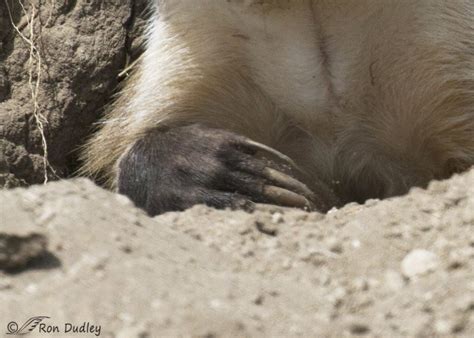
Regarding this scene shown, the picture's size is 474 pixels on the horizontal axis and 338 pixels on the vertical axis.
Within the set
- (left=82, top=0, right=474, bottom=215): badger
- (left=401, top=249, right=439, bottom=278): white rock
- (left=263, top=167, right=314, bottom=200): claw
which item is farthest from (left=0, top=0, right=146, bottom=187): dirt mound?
(left=401, top=249, right=439, bottom=278): white rock

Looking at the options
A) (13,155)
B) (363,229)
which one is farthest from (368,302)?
(13,155)

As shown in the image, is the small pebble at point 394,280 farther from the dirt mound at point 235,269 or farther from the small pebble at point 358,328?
the small pebble at point 358,328

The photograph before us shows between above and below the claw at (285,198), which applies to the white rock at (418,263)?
above

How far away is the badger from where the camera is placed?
3.81m

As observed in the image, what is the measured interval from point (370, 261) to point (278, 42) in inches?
63.7

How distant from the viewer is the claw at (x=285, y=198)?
3434 millimetres

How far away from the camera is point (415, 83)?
3979 millimetres

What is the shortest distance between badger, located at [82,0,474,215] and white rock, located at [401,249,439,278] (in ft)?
4.08

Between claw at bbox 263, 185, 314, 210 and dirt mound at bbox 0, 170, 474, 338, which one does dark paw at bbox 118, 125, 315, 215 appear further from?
dirt mound at bbox 0, 170, 474, 338

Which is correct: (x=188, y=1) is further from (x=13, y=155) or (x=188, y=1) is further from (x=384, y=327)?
(x=384, y=327)
